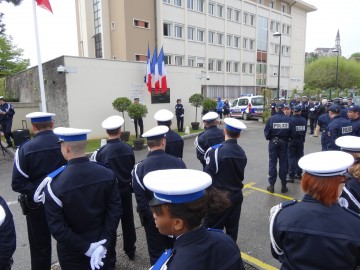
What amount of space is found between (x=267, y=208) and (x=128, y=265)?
319 centimetres

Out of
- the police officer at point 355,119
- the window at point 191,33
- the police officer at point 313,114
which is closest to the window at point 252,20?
the window at point 191,33

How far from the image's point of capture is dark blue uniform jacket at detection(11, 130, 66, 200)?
331 centimetres

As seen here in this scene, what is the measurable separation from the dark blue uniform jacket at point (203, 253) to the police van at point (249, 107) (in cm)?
2158

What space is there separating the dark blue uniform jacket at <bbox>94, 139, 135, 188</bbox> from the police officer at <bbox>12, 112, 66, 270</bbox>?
651 mm

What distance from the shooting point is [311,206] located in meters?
1.77

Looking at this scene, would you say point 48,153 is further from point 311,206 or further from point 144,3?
point 144,3

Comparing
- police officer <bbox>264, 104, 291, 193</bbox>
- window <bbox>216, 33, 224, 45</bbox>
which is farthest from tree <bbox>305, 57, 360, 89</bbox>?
police officer <bbox>264, 104, 291, 193</bbox>

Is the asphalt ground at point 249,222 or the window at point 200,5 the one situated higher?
the window at point 200,5

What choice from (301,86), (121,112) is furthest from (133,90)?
(301,86)

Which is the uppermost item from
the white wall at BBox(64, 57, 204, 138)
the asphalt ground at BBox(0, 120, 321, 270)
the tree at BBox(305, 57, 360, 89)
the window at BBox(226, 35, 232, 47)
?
the window at BBox(226, 35, 232, 47)

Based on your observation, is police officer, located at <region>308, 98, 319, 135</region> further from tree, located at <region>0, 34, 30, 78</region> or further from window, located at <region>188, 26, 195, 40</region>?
tree, located at <region>0, 34, 30, 78</region>

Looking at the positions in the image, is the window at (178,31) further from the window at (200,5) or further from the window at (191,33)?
the window at (200,5)

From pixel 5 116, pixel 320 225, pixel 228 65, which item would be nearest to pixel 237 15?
pixel 228 65

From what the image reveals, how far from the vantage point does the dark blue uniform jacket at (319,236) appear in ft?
5.41
